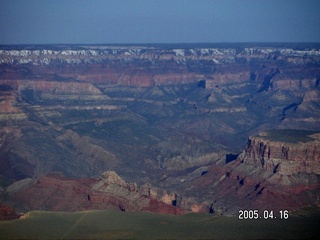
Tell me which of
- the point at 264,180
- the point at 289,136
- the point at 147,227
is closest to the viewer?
the point at 147,227

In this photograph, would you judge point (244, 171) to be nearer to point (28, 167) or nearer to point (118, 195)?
point (118, 195)

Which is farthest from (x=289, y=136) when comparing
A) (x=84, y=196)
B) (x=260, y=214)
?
(x=84, y=196)

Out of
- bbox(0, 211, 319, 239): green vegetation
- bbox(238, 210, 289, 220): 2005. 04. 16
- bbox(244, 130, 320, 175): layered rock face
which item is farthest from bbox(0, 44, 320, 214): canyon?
bbox(0, 211, 319, 239): green vegetation

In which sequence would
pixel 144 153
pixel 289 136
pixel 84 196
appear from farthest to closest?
pixel 144 153, pixel 289 136, pixel 84 196

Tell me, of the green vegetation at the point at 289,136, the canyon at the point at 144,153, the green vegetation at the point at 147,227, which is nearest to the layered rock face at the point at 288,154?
the green vegetation at the point at 289,136

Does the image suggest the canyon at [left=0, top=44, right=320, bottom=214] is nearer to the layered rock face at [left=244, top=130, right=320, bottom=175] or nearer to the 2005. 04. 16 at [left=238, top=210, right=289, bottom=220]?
the layered rock face at [left=244, top=130, right=320, bottom=175]

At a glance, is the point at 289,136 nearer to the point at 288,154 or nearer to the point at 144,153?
the point at 288,154
